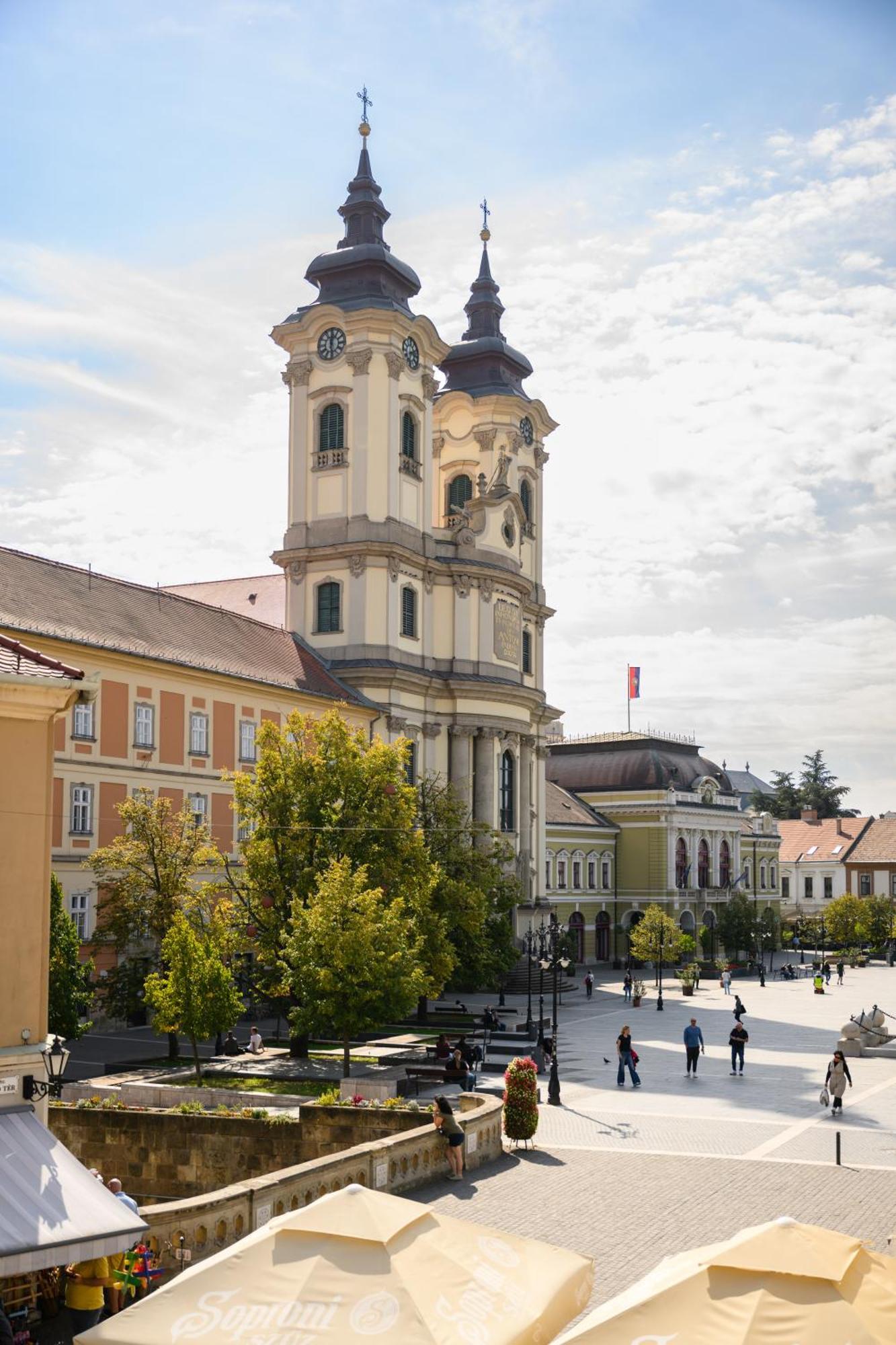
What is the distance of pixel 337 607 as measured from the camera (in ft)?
207

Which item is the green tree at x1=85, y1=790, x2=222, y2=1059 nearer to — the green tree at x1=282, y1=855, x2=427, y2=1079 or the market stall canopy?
the green tree at x1=282, y1=855, x2=427, y2=1079

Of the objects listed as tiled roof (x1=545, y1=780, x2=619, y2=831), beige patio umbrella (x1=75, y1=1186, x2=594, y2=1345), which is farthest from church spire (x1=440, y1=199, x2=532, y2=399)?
beige patio umbrella (x1=75, y1=1186, x2=594, y2=1345)

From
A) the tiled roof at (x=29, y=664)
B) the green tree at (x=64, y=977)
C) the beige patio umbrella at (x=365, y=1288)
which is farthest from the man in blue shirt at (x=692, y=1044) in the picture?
the beige patio umbrella at (x=365, y=1288)

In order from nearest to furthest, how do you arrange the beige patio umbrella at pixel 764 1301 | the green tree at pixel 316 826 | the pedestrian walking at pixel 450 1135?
1. the beige patio umbrella at pixel 764 1301
2. the pedestrian walking at pixel 450 1135
3. the green tree at pixel 316 826

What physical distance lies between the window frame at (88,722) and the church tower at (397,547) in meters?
18.5

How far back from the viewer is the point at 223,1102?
29.5 meters

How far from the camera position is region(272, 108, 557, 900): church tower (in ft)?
206

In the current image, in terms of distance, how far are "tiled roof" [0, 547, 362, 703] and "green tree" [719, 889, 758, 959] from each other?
4231 centimetres

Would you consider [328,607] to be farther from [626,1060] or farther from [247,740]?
[626,1060]

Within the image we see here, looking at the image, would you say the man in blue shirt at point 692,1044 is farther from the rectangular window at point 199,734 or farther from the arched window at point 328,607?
the arched window at point 328,607

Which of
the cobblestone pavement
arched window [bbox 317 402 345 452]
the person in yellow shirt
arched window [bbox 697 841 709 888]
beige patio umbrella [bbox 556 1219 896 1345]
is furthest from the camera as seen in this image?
arched window [bbox 697 841 709 888]

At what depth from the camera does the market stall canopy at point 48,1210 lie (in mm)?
13406

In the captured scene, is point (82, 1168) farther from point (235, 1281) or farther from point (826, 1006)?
point (826, 1006)

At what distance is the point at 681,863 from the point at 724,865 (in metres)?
7.91
